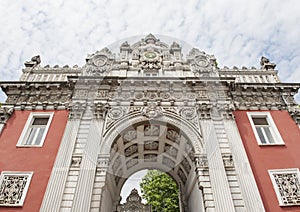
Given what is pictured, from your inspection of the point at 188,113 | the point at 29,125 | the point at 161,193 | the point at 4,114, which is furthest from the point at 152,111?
the point at 161,193

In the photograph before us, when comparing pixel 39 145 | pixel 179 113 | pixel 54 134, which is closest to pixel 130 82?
pixel 179 113

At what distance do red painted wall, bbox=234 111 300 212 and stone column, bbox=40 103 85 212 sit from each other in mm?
9968

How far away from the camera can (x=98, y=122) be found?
13250 mm

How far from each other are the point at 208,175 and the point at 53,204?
25.4ft

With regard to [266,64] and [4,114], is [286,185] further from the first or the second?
[4,114]

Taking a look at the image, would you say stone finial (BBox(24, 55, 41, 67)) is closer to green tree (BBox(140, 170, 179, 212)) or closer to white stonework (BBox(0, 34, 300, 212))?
white stonework (BBox(0, 34, 300, 212))

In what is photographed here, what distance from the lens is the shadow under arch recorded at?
13.0 m

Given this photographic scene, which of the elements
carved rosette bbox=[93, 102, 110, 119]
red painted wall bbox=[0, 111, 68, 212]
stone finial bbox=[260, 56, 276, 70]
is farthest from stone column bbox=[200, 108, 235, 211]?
red painted wall bbox=[0, 111, 68, 212]

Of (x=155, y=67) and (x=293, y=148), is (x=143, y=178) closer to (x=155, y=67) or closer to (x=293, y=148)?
(x=155, y=67)

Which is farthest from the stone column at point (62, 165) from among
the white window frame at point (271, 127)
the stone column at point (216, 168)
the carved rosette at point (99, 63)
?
the white window frame at point (271, 127)

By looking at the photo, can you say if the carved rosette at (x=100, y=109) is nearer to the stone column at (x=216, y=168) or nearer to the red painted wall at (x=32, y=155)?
the red painted wall at (x=32, y=155)

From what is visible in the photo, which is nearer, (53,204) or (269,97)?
(53,204)

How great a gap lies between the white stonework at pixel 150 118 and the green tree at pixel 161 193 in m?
9.82

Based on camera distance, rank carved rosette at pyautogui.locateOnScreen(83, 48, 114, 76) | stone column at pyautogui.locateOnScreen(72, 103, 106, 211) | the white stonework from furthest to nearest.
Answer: carved rosette at pyautogui.locateOnScreen(83, 48, 114, 76)
the white stonework
stone column at pyautogui.locateOnScreen(72, 103, 106, 211)
